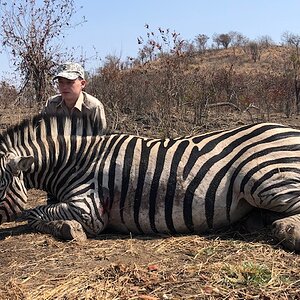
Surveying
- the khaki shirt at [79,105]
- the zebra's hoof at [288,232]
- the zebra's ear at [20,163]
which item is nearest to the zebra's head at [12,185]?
the zebra's ear at [20,163]

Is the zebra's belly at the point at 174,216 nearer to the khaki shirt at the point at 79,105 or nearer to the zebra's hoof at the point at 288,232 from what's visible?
the zebra's hoof at the point at 288,232

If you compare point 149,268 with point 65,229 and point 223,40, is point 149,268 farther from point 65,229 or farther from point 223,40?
point 223,40

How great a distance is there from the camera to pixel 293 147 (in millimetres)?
3998

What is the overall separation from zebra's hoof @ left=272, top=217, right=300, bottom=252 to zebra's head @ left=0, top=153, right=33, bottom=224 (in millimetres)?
2042

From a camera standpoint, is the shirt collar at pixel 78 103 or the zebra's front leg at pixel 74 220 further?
the shirt collar at pixel 78 103

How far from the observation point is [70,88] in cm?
501

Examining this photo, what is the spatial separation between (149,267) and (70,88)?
2.44 metres

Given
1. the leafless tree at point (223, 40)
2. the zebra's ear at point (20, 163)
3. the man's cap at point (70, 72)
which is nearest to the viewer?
the zebra's ear at point (20, 163)

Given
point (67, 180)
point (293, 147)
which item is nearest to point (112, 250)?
point (67, 180)

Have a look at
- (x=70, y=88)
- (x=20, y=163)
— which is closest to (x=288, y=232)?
(x=20, y=163)

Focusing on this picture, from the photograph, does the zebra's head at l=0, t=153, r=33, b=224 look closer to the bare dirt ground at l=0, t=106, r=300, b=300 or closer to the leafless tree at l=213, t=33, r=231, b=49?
the bare dirt ground at l=0, t=106, r=300, b=300

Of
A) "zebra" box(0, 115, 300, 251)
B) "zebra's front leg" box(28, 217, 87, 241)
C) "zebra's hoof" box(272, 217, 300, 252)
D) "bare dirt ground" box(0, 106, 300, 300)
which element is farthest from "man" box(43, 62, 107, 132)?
"zebra's hoof" box(272, 217, 300, 252)

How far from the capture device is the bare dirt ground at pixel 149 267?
9.18ft

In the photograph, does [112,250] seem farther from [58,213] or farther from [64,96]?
[64,96]
